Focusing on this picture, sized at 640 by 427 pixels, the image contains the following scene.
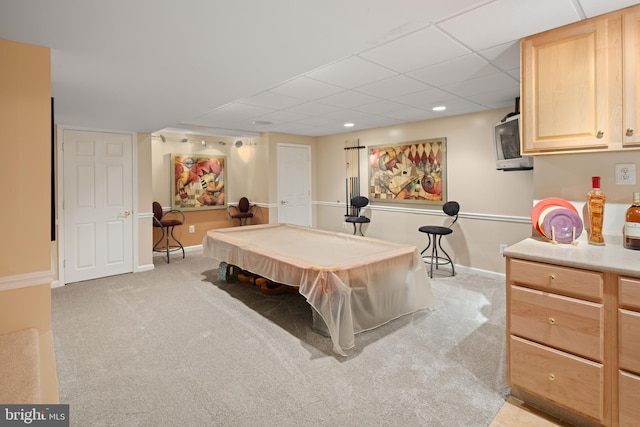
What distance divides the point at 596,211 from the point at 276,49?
7.47ft

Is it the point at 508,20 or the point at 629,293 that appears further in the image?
the point at 508,20

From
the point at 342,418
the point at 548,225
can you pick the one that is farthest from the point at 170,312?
the point at 548,225

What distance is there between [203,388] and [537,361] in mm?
2038

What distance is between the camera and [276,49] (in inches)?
83.5

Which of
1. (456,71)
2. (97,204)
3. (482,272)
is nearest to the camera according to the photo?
(456,71)

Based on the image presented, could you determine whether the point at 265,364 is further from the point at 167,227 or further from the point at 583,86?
the point at 167,227

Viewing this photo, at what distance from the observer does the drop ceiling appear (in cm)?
166

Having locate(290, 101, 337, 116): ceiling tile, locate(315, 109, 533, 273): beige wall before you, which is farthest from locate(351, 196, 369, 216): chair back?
locate(290, 101, 337, 116): ceiling tile

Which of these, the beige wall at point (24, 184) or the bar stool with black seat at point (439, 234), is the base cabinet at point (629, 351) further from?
the beige wall at point (24, 184)

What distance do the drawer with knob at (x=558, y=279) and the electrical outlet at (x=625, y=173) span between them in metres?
0.82

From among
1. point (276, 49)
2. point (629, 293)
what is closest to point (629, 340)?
point (629, 293)

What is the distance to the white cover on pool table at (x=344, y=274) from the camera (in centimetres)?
255

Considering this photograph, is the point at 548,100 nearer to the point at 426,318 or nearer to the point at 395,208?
the point at 426,318

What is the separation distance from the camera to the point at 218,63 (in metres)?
2.32
